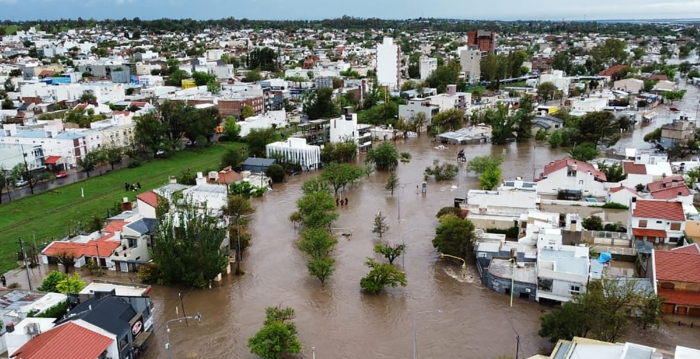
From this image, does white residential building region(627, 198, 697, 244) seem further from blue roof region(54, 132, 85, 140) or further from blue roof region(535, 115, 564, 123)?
blue roof region(54, 132, 85, 140)

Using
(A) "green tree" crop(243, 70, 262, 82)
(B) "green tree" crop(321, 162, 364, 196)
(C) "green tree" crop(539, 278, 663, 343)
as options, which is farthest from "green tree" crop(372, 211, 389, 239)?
(A) "green tree" crop(243, 70, 262, 82)

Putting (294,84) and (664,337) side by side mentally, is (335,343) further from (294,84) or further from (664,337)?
(294,84)

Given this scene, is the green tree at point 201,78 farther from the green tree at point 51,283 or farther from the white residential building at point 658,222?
the white residential building at point 658,222

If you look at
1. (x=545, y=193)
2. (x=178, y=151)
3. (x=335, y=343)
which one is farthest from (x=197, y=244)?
(x=178, y=151)

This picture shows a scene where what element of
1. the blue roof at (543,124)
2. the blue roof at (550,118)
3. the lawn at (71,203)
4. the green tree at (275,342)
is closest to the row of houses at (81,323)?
the green tree at (275,342)

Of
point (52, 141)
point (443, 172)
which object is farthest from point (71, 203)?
point (443, 172)

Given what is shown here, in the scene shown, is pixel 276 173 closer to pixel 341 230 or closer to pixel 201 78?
pixel 341 230
